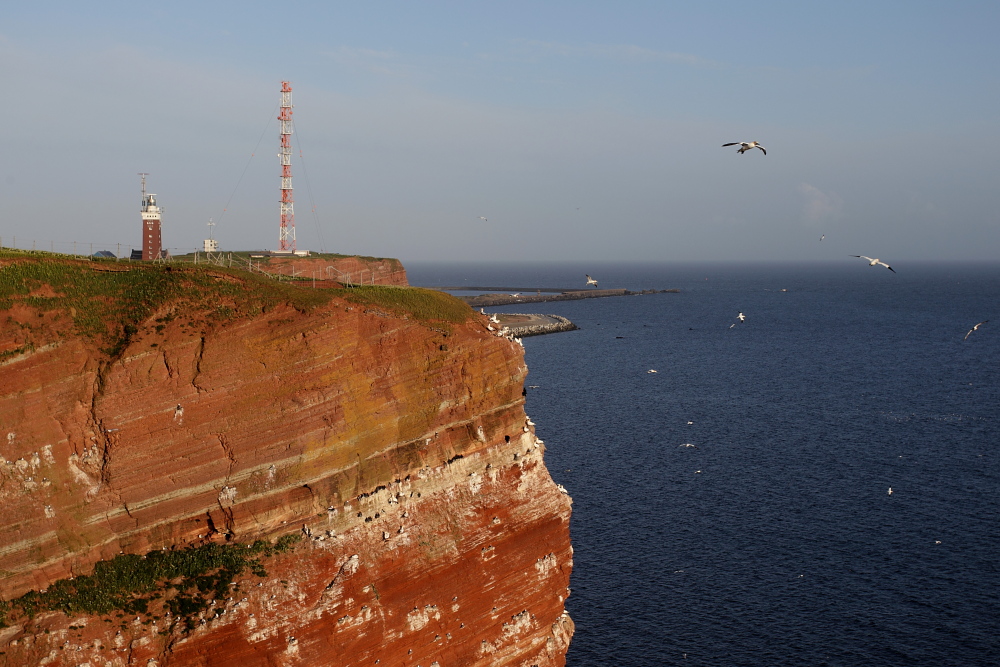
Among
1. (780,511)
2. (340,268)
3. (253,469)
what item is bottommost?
(780,511)

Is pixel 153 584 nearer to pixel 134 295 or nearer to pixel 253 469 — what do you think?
pixel 253 469

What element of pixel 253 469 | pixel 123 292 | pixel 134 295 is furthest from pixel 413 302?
pixel 123 292

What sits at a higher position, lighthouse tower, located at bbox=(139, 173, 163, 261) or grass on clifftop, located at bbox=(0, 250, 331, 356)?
lighthouse tower, located at bbox=(139, 173, 163, 261)

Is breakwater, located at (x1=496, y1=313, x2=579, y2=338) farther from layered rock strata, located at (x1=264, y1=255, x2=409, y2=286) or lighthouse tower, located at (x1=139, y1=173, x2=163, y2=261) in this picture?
lighthouse tower, located at (x1=139, y1=173, x2=163, y2=261)

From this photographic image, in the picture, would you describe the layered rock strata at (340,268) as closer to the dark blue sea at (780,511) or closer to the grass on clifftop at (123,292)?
the grass on clifftop at (123,292)

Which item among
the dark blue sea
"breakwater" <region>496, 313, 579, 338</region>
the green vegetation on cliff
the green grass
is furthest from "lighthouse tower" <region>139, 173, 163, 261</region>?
"breakwater" <region>496, 313, 579, 338</region>

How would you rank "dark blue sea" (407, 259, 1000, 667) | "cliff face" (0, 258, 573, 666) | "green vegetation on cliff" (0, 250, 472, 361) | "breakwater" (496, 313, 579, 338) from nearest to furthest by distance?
"cliff face" (0, 258, 573, 666)
"green vegetation on cliff" (0, 250, 472, 361)
"dark blue sea" (407, 259, 1000, 667)
"breakwater" (496, 313, 579, 338)

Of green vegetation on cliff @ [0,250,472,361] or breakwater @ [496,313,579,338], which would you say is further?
breakwater @ [496,313,579,338]
